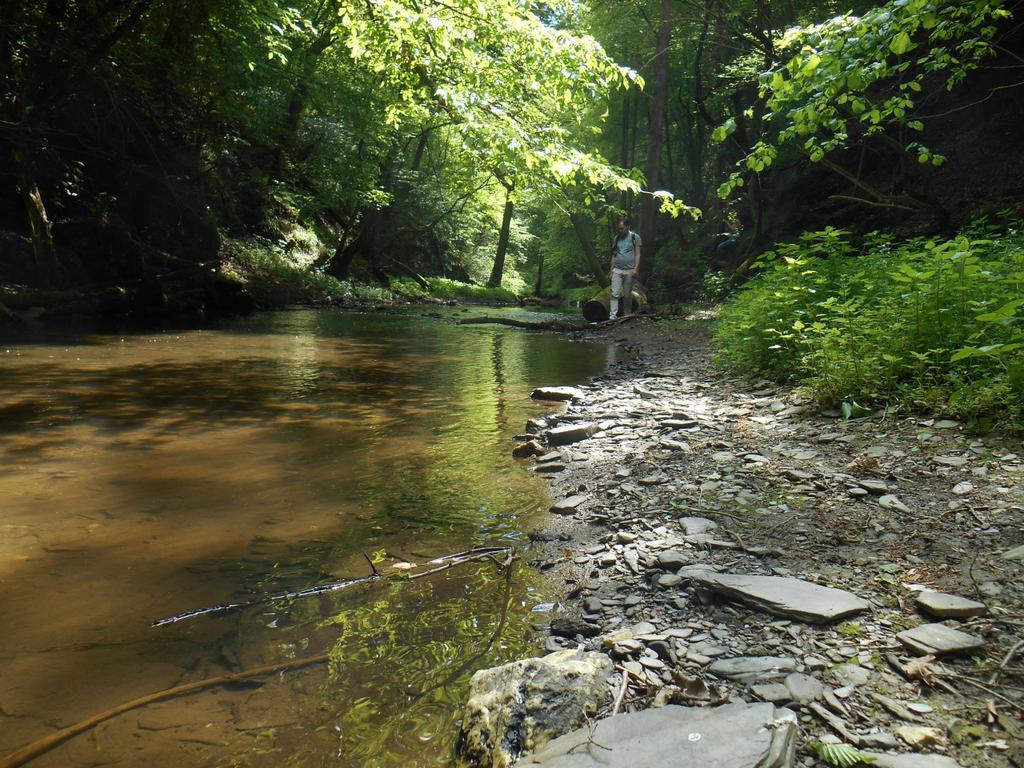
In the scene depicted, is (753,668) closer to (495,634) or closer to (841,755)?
(841,755)

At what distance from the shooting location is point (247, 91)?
15.9 m

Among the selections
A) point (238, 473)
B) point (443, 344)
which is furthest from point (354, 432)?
point (443, 344)

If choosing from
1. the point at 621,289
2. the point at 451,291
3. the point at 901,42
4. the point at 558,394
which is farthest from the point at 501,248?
the point at 901,42

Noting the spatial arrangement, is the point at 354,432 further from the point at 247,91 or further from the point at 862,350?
the point at 247,91

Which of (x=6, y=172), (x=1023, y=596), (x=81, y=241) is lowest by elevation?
(x=1023, y=596)

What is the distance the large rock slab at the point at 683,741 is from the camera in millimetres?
1468

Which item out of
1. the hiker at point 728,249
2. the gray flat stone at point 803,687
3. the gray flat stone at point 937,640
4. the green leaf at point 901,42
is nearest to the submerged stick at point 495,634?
the gray flat stone at point 803,687

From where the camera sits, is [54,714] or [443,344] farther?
[443,344]

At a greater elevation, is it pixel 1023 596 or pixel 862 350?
pixel 862 350

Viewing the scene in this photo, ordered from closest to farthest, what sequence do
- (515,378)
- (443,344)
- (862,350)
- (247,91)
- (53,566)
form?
(53,566)
(862,350)
(515,378)
(443,344)
(247,91)

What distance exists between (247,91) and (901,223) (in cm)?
1663

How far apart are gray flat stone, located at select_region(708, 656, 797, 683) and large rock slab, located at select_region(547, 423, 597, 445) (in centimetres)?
306

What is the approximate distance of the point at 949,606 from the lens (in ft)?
6.70

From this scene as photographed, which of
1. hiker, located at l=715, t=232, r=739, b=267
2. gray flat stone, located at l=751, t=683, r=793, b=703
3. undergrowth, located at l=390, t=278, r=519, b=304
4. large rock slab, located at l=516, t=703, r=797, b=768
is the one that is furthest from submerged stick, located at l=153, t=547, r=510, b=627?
undergrowth, located at l=390, t=278, r=519, b=304
